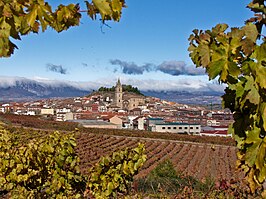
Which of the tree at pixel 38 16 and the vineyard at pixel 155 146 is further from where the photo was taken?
the vineyard at pixel 155 146

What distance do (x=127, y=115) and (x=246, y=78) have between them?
8854 centimetres

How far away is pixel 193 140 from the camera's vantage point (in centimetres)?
3744

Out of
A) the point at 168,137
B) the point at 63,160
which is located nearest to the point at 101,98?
the point at 168,137

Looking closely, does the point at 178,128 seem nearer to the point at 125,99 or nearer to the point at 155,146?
the point at 155,146

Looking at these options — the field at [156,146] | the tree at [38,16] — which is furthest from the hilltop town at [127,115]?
the tree at [38,16]

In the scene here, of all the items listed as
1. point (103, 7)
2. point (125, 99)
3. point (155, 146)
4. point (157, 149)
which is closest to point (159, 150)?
point (157, 149)

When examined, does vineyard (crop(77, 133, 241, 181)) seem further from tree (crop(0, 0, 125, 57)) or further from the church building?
the church building

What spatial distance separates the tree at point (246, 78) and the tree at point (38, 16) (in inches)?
21.8

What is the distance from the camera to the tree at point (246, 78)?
180cm

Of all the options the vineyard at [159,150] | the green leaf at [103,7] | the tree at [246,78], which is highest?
the green leaf at [103,7]

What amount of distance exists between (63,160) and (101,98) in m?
134

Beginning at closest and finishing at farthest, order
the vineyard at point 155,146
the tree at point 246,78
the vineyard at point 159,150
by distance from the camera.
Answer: the tree at point 246,78
the vineyard at point 159,150
the vineyard at point 155,146

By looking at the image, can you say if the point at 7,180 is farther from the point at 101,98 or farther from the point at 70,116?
the point at 101,98

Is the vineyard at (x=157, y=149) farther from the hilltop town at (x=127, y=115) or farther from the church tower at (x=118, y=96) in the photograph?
the church tower at (x=118, y=96)
